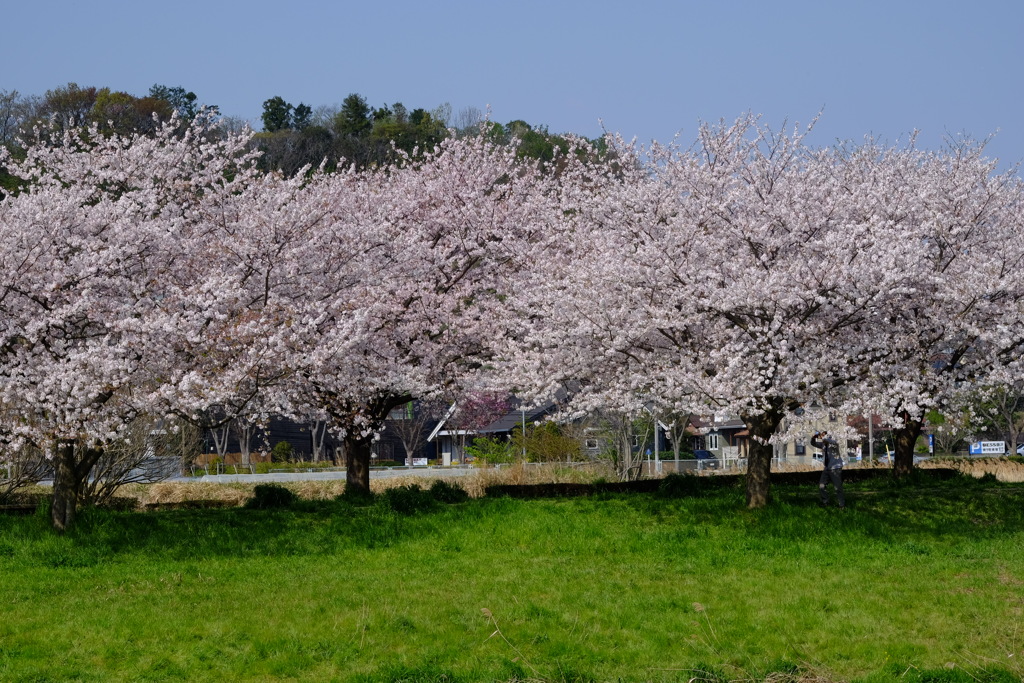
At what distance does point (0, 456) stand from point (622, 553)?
1017 cm

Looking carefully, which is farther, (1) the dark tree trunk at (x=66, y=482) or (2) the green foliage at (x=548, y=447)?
(2) the green foliage at (x=548, y=447)

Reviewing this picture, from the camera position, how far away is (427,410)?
2723 centimetres

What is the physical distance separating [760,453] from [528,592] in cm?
755

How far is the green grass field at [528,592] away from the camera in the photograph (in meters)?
9.12

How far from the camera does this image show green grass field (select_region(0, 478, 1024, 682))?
912 cm

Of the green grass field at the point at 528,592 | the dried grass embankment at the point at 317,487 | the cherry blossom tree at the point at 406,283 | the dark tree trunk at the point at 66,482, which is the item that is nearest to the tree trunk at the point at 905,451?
the green grass field at the point at 528,592

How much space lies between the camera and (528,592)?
1200 centimetres

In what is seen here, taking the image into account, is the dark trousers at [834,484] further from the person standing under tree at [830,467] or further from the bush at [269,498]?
the bush at [269,498]

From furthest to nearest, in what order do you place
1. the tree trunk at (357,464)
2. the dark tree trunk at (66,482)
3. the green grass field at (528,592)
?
the tree trunk at (357,464), the dark tree trunk at (66,482), the green grass field at (528,592)

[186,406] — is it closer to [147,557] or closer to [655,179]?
[147,557]

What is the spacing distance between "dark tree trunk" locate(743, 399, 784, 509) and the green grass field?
37 centimetres

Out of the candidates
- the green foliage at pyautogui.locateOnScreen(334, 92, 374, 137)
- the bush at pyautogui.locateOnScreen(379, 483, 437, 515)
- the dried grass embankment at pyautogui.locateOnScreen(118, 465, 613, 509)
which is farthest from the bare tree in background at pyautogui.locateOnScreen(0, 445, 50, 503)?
the green foliage at pyautogui.locateOnScreen(334, 92, 374, 137)

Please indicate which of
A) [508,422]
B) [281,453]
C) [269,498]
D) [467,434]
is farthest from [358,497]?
[467,434]

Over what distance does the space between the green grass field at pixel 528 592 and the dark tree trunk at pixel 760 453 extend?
375 mm
